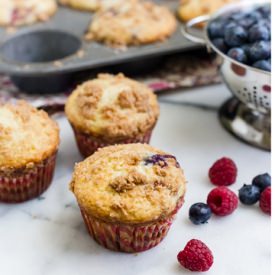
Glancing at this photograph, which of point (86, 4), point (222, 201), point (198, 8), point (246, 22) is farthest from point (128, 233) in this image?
point (86, 4)

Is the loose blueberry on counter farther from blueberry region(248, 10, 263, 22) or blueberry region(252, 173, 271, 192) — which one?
blueberry region(248, 10, 263, 22)

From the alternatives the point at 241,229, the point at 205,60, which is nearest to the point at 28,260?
the point at 241,229

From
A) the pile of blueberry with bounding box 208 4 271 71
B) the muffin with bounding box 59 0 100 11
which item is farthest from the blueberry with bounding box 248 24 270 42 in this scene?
the muffin with bounding box 59 0 100 11

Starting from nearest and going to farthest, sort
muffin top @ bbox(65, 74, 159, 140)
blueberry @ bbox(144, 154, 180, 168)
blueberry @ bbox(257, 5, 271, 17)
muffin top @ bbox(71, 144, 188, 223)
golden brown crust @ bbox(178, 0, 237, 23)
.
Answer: muffin top @ bbox(71, 144, 188, 223) < blueberry @ bbox(144, 154, 180, 168) < muffin top @ bbox(65, 74, 159, 140) < blueberry @ bbox(257, 5, 271, 17) < golden brown crust @ bbox(178, 0, 237, 23)

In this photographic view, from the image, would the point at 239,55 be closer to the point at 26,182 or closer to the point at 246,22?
the point at 246,22

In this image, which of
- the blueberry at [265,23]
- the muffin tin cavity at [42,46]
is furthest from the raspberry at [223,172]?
the muffin tin cavity at [42,46]

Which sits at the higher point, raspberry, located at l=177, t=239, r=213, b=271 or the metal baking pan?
the metal baking pan

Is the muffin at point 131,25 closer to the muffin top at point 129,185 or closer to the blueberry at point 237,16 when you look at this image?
the blueberry at point 237,16
